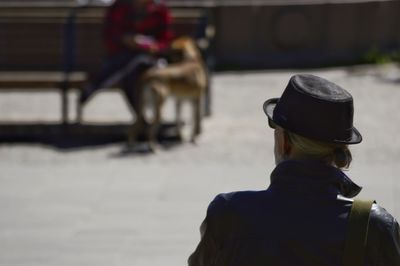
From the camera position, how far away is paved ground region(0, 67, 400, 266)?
745 centimetres

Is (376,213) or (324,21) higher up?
(376,213)

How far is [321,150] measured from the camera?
3.00m

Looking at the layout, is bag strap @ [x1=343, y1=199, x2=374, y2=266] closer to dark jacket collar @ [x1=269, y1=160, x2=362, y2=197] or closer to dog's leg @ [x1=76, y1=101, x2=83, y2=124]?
dark jacket collar @ [x1=269, y1=160, x2=362, y2=197]

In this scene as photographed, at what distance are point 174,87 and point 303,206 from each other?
7.77 metres

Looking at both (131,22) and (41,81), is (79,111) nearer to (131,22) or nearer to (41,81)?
(41,81)

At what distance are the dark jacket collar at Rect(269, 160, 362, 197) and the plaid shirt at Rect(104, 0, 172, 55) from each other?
807 cm

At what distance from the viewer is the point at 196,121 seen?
10.9 m

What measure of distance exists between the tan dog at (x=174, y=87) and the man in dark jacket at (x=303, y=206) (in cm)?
748

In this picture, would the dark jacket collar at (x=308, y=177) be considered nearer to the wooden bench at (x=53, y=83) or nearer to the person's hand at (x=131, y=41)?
the person's hand at (x=131, y=41)

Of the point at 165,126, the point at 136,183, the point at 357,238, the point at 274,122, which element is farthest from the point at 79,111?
the point at 357,238

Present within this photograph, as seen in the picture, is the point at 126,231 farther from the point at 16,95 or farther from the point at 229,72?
the point at 229,72

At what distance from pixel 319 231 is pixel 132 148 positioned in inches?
307

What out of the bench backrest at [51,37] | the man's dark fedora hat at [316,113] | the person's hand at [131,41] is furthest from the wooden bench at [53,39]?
the man's dark fedora hat at [316,113]

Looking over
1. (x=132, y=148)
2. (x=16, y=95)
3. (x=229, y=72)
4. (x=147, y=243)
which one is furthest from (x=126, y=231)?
(x=229, y=72)
